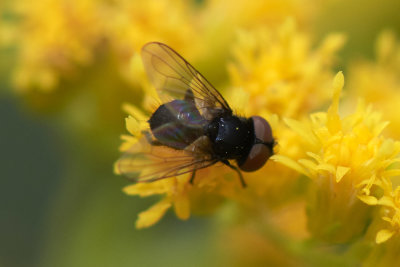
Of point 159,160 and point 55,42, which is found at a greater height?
point 55,42

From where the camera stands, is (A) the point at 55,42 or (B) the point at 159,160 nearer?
(B) the point at 159,160

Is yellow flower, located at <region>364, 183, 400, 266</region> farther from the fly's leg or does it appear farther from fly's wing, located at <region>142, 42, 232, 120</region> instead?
fly's wing, located at <region>142, 42, 232, 120</region>

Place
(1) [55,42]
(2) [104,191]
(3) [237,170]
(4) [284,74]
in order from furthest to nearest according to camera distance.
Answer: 1. (2) [104,191]
2. (1) [55,42]
3. (4) [284,74]
4. (3) [237,170]

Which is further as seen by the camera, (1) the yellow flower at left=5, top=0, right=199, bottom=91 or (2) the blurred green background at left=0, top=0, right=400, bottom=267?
(2) the blurred green background at left=0, top=0, right=400, bottom=267

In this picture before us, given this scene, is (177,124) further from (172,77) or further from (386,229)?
(386,229)

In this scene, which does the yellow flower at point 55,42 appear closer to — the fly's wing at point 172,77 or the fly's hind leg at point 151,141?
the fly's wing at point 172,77

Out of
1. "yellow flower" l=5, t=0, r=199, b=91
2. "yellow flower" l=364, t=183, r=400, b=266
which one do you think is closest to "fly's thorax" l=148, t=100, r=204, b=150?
"yellow flower" l=364, t=183, r=400, b=266

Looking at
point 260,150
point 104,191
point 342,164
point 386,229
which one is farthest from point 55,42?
point 386,229

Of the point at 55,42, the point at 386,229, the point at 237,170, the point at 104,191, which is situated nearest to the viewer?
the point at 386,229
